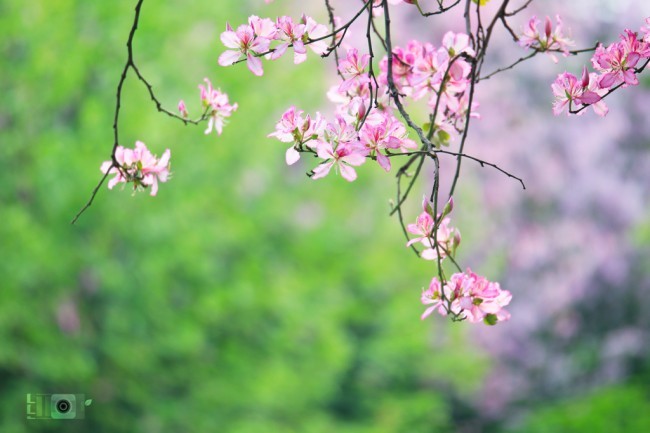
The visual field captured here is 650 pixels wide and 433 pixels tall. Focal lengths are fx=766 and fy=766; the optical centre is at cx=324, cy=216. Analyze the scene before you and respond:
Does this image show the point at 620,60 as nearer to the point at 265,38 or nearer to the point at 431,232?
the point at 431,232

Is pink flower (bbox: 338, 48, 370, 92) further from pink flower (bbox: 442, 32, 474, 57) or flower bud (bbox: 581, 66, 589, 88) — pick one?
flower bud (bbox: 581, 66, 589, 88)

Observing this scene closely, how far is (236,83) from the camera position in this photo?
791 cm

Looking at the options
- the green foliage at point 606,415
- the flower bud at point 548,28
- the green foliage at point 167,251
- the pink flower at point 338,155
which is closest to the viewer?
the pink flower at point 338,155

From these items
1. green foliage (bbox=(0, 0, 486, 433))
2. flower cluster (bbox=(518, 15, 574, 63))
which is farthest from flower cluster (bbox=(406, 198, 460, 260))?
green foliage (bbox=(0, 0, 486, 433))

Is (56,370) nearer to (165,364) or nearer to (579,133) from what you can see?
(165,364)

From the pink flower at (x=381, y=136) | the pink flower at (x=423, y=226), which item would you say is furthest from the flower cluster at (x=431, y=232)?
the pink flower at (x=381, y=136)

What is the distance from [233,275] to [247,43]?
6214mm

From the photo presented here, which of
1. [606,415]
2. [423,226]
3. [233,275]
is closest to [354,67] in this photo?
[423,226]

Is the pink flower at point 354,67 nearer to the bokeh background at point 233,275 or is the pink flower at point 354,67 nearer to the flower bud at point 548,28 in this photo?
the flower bud at point 548,28

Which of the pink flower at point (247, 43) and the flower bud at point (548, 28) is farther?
the flower bud at point (548, 28)

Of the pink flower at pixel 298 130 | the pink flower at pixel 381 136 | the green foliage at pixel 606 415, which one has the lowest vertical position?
the pink flower at pixel 381 136

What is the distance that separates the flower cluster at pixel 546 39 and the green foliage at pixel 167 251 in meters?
4.67

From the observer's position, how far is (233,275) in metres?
7.77

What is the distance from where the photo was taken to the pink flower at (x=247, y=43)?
166cm
